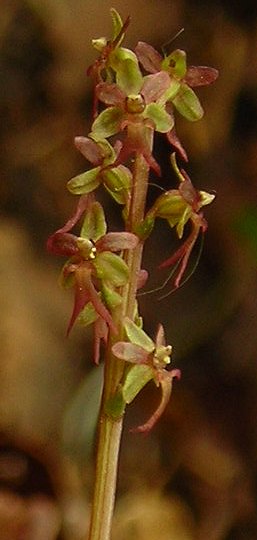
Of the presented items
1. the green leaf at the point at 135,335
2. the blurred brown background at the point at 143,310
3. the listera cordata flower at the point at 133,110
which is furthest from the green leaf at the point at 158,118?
the blurred brown background at the point at 143,310

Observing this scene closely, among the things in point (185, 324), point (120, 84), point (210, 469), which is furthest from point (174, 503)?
point (120, 84)

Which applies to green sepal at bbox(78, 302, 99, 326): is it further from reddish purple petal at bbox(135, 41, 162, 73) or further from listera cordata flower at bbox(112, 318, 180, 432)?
reddish purple petal at bbox(135, 41, 162, 73)

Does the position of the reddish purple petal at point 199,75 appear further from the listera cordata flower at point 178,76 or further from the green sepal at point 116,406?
the green sepal at point 116,406

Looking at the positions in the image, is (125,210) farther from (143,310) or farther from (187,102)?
(143,310)

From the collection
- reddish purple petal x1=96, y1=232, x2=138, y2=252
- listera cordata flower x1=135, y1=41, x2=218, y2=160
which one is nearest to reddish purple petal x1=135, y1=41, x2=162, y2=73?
listera cordata flower x1=135, y1=41, x2=218, y2=160

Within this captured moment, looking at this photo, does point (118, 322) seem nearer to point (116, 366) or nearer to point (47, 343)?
point (116, 366)

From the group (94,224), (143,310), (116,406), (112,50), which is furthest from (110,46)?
(143,310)

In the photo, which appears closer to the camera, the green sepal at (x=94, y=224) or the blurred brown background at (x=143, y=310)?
the green sepal at (x=94, y=224)
